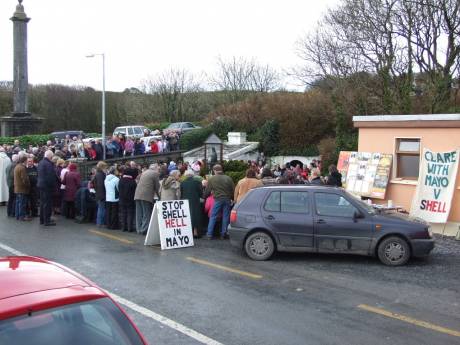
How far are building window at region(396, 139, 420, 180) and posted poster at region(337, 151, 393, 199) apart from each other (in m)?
0.30

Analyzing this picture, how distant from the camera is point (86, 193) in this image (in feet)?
48.9

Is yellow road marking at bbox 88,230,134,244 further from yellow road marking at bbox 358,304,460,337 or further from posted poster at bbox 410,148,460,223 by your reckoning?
posted poster at bbox 410,148,460,223

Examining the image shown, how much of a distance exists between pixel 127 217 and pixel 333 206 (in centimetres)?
576

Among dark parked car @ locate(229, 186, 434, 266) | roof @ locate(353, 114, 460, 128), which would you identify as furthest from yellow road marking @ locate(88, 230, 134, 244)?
roof @ locate(353, 114, 460, 128)

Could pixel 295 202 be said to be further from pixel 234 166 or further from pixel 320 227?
pixel 234 166

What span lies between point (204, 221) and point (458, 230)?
6.22m

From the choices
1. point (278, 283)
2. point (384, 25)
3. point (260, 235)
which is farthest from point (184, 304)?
point (384, 25)

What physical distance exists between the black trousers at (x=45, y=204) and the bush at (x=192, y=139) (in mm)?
19889

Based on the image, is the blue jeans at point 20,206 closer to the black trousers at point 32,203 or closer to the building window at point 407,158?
the black trousers at point 32,203

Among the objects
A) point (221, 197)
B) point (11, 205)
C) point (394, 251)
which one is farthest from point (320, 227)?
point (11, 205)

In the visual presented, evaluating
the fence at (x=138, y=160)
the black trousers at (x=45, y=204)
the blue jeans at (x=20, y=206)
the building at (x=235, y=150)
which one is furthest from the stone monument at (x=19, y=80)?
the black trousers at (x=45, y=204)

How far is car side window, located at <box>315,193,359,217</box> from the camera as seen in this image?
10195 millimetres

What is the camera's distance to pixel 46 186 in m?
13.8

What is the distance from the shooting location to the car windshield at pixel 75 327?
2863mm
